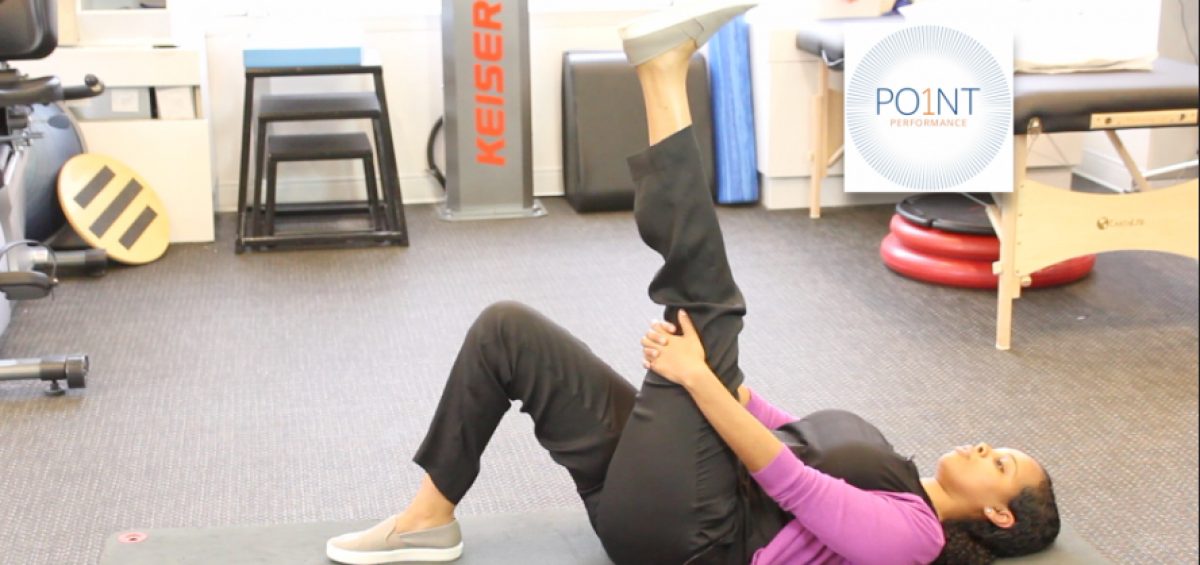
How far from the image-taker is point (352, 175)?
4.86 metres

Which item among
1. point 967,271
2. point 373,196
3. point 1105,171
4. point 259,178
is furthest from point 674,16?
point 1105,171

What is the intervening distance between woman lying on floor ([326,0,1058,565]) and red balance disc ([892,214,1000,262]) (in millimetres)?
1961

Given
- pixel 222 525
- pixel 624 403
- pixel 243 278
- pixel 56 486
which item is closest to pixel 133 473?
pixel 56 486

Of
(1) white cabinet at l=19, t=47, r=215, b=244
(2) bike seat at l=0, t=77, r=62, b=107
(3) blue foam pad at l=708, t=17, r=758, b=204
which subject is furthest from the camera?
(3) blue foam pad at l=708, t=17, r=758, b=204

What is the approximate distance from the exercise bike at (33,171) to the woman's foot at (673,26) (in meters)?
1.75

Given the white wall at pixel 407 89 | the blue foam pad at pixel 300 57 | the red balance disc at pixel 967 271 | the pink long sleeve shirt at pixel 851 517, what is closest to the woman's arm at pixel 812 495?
the pink long sleeve shirt at pixel 851 517

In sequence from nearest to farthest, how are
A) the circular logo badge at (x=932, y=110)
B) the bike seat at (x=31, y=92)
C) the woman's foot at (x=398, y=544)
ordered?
the woman's foot at (x=398, y=544) → the bike seat at (x=31, y=92) → the circular logo badge at (x=932, y=110)

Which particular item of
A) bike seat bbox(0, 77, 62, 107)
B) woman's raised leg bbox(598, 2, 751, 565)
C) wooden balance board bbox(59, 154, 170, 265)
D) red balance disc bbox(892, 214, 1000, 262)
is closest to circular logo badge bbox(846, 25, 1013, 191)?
red balance disc bbox(892, 214, 1000, 262)

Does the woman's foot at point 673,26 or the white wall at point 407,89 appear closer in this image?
the woman's foot at point 673,26

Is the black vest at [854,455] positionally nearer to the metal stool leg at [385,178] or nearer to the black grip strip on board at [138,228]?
the metal stool leg at [385,178]

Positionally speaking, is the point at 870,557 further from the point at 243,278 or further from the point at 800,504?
the point at 243,278

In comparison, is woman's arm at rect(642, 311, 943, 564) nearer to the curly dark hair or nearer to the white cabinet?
the curly dark hair

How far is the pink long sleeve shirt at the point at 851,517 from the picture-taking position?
1.70 m

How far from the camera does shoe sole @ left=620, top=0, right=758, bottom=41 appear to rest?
173 cm
